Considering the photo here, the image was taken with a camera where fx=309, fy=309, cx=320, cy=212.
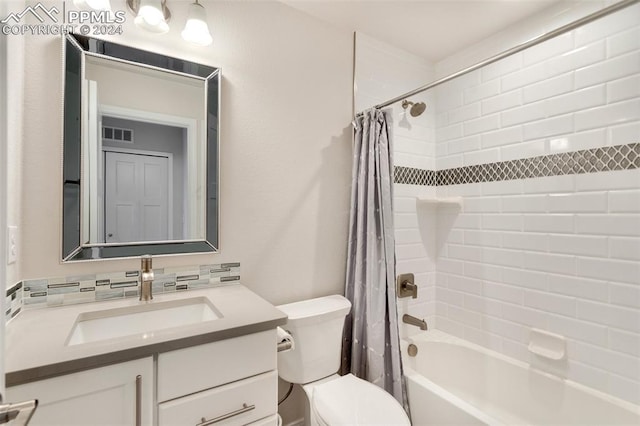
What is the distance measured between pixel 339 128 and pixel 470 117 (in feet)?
3.07

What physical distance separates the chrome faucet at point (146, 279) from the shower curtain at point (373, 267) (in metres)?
1.06

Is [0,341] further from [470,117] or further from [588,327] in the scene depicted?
[470,117]

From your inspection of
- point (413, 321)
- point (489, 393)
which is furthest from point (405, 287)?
point (489, 393)

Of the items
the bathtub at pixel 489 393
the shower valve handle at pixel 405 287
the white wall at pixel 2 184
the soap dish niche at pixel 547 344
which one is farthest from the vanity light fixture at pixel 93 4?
the soap dish niche at pixel 547 344

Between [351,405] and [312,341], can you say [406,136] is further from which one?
[351,405]

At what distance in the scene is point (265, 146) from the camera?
1662 millimetres

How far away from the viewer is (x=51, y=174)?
1194 millimetres

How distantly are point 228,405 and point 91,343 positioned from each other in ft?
1.52

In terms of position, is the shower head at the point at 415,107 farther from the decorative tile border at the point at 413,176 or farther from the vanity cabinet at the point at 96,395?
the vanity cabinet at the point at 96,395

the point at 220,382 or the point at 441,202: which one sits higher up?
the point at 441,202

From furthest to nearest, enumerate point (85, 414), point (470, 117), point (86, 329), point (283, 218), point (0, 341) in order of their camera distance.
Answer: point (470, 117), point (283, 218), point (86, 329), point (85, 414), point (0, 341)

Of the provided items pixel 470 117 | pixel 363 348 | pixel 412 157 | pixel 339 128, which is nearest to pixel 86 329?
pixel 363 348

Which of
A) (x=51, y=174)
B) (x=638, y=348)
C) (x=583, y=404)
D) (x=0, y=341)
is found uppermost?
(x=51, y=174)

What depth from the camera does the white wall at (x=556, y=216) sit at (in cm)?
145
